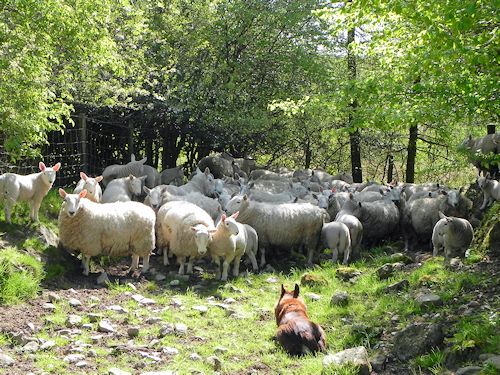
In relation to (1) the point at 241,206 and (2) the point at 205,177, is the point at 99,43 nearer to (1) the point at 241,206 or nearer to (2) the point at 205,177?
(1) the point at 241,206

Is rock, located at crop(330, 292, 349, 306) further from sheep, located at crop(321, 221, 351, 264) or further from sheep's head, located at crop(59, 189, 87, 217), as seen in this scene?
sheep's head, located at crop(59, 189, 87, 217)

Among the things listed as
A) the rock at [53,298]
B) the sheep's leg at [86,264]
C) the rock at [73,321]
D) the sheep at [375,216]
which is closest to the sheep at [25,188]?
the sheep's leg at [86,264]

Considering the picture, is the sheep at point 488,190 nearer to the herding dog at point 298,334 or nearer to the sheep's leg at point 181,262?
the sheep's leg at point 181,262

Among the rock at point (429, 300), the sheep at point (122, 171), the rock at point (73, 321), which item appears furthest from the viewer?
the sheep at point (122, 171)

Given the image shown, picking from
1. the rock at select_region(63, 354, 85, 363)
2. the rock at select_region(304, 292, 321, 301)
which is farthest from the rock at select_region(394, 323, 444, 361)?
the rock at select_region(63, 354, 85, 363)

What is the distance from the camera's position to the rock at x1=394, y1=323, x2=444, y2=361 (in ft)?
21.5

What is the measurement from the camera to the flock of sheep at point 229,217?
10242 millimetres

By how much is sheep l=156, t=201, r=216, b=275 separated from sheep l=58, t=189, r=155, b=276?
0.49 m

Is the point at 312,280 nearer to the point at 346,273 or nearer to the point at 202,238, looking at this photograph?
the point at 346,273

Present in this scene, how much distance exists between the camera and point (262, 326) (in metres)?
8.09

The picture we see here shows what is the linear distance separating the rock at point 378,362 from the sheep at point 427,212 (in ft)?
23.5

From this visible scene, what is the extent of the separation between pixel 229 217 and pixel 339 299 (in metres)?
2.89

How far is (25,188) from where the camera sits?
10.3 meters

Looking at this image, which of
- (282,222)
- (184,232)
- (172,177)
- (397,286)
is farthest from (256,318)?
(172,177)
